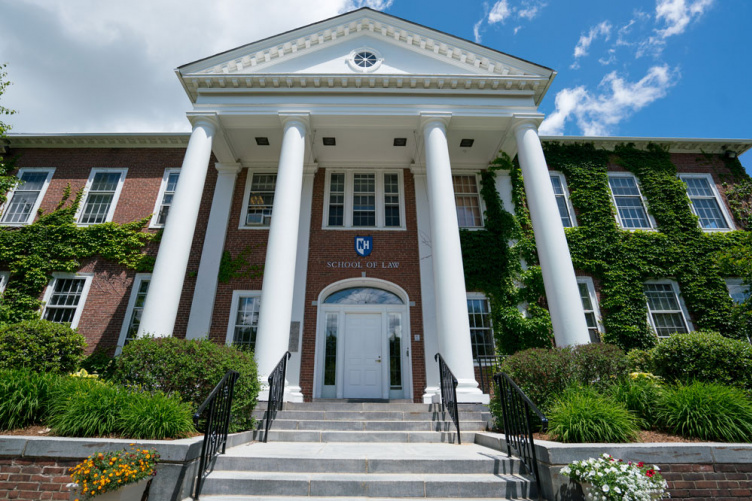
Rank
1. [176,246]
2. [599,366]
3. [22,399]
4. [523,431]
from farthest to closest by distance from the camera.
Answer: [176,246], [599,366], [22,399], [523,431]

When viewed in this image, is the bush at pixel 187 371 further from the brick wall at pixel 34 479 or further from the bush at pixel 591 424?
the bush at pixel 591 424

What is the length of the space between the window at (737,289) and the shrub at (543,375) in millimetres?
9606

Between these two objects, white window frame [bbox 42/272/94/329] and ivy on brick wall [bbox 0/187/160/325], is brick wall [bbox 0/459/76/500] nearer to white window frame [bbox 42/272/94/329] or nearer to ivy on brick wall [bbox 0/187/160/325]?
ivy on brick wall [bbox 0/187/160/325]

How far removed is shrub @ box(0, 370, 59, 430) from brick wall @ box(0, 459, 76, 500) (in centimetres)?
105

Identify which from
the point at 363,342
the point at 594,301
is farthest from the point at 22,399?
the point at 594,301

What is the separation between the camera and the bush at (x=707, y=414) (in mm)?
4613

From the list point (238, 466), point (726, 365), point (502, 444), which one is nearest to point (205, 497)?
point (238, 466)

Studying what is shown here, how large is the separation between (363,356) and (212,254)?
5895mm

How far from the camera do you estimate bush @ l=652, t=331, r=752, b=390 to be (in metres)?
7.36

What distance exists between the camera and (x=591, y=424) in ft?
15.0

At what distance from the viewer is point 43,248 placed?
12570 millimetres

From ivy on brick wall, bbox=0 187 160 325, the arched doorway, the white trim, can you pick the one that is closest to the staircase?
the arched doorway

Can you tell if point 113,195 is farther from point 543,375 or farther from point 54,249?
point 543,375

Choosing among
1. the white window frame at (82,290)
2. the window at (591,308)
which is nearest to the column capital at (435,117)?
the window at (591,308)
